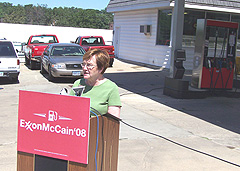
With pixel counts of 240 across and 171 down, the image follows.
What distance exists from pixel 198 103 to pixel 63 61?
232 inches

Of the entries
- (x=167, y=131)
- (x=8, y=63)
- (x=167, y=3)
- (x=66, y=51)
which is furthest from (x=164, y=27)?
(x=167, y=131)

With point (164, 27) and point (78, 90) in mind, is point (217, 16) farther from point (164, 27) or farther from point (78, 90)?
point (78, 90)

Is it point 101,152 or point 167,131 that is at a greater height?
point 101,152

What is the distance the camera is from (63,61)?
13.1 m

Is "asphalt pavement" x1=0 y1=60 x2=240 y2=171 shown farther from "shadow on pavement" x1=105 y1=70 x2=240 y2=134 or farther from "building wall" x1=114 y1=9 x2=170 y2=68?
"building wall" x1=114 y1=9 x2=170 y2=68

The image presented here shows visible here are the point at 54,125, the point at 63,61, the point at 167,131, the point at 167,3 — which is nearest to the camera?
the point at 54,125

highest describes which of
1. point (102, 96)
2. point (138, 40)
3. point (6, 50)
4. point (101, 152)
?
point (138, 40)

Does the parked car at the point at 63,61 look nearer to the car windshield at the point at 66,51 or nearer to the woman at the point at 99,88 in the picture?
the car windshield at the point at 66,51

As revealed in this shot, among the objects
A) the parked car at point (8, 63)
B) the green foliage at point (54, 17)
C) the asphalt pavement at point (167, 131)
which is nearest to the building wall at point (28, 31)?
the parked car at point (8, 63)

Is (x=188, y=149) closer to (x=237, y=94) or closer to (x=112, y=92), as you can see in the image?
(x=112, y=92)

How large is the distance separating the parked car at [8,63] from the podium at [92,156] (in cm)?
1013

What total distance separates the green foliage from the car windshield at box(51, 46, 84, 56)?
197 ft

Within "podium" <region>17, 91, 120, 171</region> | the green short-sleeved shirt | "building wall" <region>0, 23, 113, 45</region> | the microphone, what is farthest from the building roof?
"podium" <region>17, 91, 120, 171</region>

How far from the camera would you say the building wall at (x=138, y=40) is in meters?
18.2
